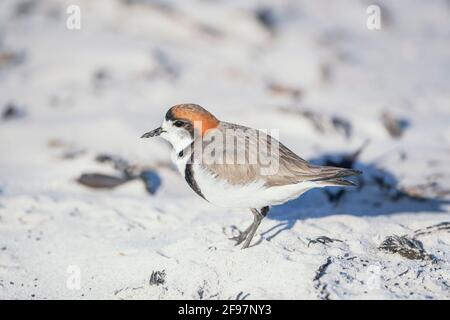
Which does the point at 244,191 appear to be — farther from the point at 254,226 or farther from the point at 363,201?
the point at 363,201

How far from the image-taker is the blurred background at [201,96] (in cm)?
653

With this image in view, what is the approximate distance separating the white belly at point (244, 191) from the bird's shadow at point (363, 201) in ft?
2.91

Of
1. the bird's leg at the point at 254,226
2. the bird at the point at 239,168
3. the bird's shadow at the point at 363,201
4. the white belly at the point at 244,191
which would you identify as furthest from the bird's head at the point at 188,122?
the bird's shadow at the point at 363,201

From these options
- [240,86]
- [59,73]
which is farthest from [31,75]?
[240,86]

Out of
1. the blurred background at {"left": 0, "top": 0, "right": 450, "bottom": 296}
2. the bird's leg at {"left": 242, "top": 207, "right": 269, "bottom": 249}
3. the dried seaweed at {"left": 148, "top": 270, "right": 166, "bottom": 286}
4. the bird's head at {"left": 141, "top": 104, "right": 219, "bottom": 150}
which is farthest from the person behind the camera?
the blurred background at {"left": 0, "top": 0, "right": 450, "bottom": 296}

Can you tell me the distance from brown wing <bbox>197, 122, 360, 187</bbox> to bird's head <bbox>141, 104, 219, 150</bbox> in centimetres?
8

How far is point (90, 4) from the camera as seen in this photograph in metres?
11.6

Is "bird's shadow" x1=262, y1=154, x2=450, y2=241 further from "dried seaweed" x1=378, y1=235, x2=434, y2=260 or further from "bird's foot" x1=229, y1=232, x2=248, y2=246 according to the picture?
"dried seaweed" x1=378, y1=235, x2=434, y2=260

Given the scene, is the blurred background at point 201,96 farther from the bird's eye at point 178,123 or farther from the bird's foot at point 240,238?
the bird's eye at point 178,123

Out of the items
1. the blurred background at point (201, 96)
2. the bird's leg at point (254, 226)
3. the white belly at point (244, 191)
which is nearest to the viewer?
the white belly at point (244, 191)

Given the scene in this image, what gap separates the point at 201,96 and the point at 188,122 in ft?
15.2

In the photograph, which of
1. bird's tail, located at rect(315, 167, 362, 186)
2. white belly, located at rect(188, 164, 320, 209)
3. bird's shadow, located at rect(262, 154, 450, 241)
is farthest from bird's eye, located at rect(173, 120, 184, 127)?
bird's shadow, located at rect(262, 154, 450, 241)

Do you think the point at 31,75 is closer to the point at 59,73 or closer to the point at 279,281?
the point at 59,73

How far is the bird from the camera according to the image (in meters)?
4.77
